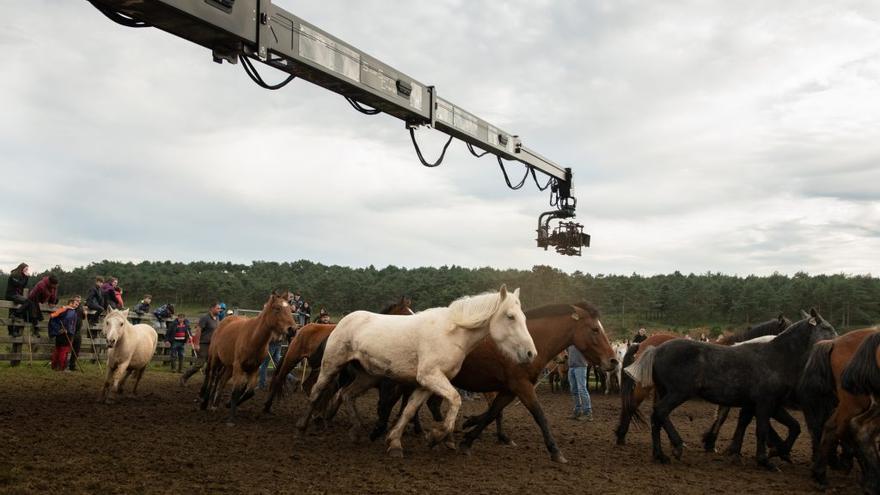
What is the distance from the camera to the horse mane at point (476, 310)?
309 inches

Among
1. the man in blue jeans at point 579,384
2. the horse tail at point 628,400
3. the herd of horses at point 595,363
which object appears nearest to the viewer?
the herd of horses at point 595,363

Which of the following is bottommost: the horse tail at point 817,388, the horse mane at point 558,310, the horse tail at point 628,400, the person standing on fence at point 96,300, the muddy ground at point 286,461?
the muddy ground at point 286,461

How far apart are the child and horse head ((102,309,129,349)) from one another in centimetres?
450

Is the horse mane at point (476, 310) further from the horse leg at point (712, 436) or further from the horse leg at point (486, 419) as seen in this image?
the horse leg at point (712, 436)

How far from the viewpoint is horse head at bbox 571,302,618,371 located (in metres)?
9.02

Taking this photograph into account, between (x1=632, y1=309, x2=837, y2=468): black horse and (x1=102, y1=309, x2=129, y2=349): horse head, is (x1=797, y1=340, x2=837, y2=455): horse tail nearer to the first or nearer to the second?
(x1=632, y1=309, x2=837, y2=468): black horse

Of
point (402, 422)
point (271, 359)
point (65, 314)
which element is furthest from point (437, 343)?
point (65, 314)

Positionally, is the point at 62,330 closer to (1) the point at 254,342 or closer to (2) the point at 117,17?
(1) the point at 254,342


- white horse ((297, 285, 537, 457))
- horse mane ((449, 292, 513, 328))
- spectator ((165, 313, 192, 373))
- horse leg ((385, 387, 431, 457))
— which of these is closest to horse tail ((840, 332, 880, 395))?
white horse ((297, 285, 537, 457))

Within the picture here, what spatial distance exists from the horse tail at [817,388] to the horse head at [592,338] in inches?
91.5

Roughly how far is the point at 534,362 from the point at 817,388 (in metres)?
3.39

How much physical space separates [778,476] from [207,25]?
8.30m

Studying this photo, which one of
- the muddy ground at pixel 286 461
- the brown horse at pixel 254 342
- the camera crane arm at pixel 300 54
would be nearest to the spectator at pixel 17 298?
the muddy ground at pixel 286 461

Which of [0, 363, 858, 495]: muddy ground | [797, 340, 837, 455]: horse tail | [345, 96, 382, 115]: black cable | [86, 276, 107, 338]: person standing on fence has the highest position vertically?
[345, 96, 382, 115]: black cable
